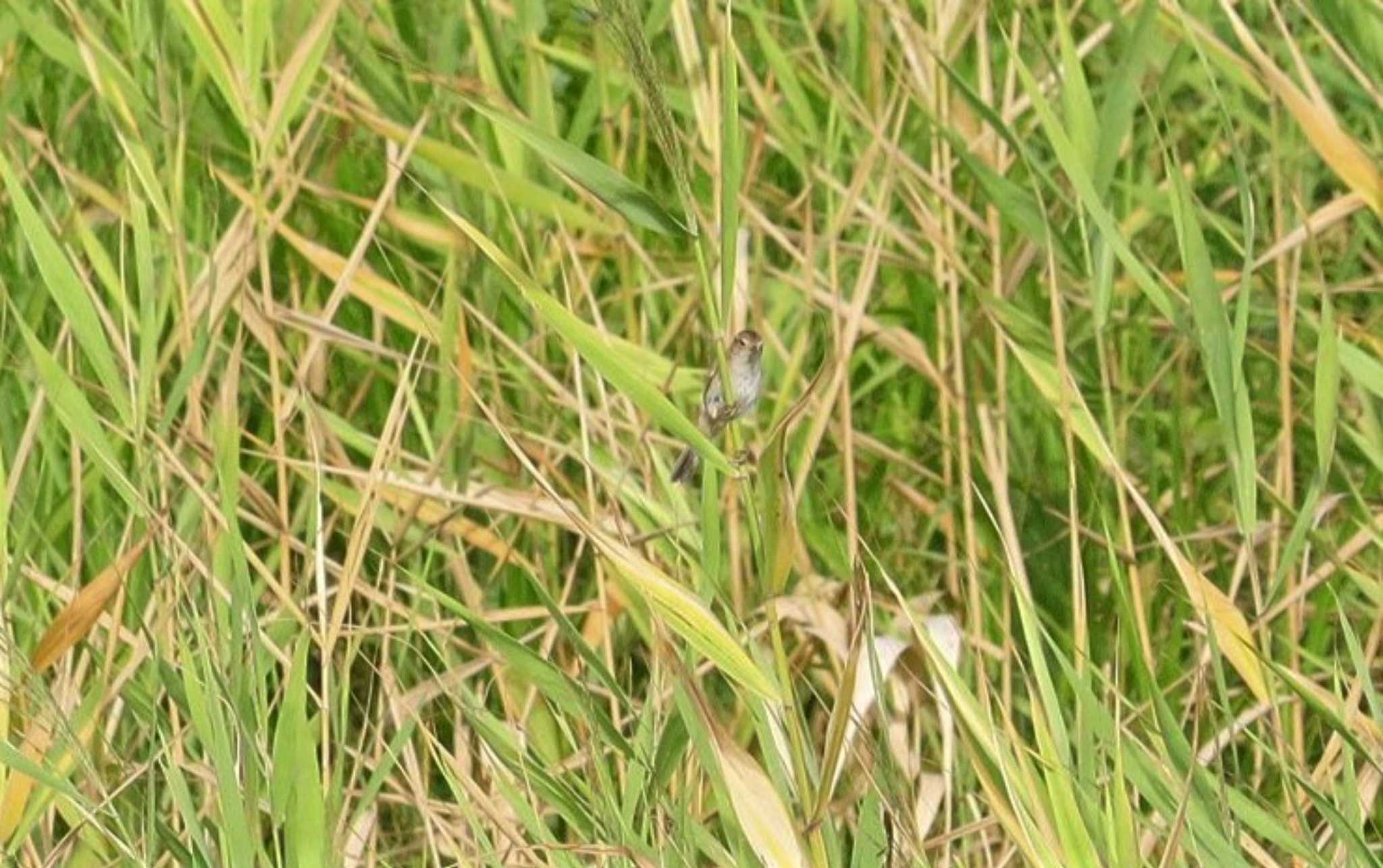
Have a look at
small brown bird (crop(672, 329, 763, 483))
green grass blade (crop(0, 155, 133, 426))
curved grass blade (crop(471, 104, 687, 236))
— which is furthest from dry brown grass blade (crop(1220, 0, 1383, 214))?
green grass blade (crop(0, 155, 133, 426))

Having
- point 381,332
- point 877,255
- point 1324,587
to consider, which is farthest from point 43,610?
point 1324,587

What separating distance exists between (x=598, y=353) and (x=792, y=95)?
2.19 ft

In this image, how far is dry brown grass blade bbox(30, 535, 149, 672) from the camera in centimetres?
136

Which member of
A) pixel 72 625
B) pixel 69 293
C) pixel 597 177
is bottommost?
pixel 72 625

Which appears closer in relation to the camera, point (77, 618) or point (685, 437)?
point (685, 437)

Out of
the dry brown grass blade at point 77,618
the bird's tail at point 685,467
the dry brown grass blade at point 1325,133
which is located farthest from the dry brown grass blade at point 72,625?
the dry brown grass blade at point 1325,133

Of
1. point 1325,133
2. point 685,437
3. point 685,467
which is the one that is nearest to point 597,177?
point 685,437

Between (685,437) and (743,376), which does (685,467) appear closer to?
(743,376)

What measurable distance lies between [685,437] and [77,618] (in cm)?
47

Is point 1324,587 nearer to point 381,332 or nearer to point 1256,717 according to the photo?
point 1256,717

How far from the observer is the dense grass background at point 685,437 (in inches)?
45.8

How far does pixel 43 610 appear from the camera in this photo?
5.09 feet

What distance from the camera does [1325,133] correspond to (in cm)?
139

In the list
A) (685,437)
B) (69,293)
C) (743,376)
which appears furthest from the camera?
(743,376)
